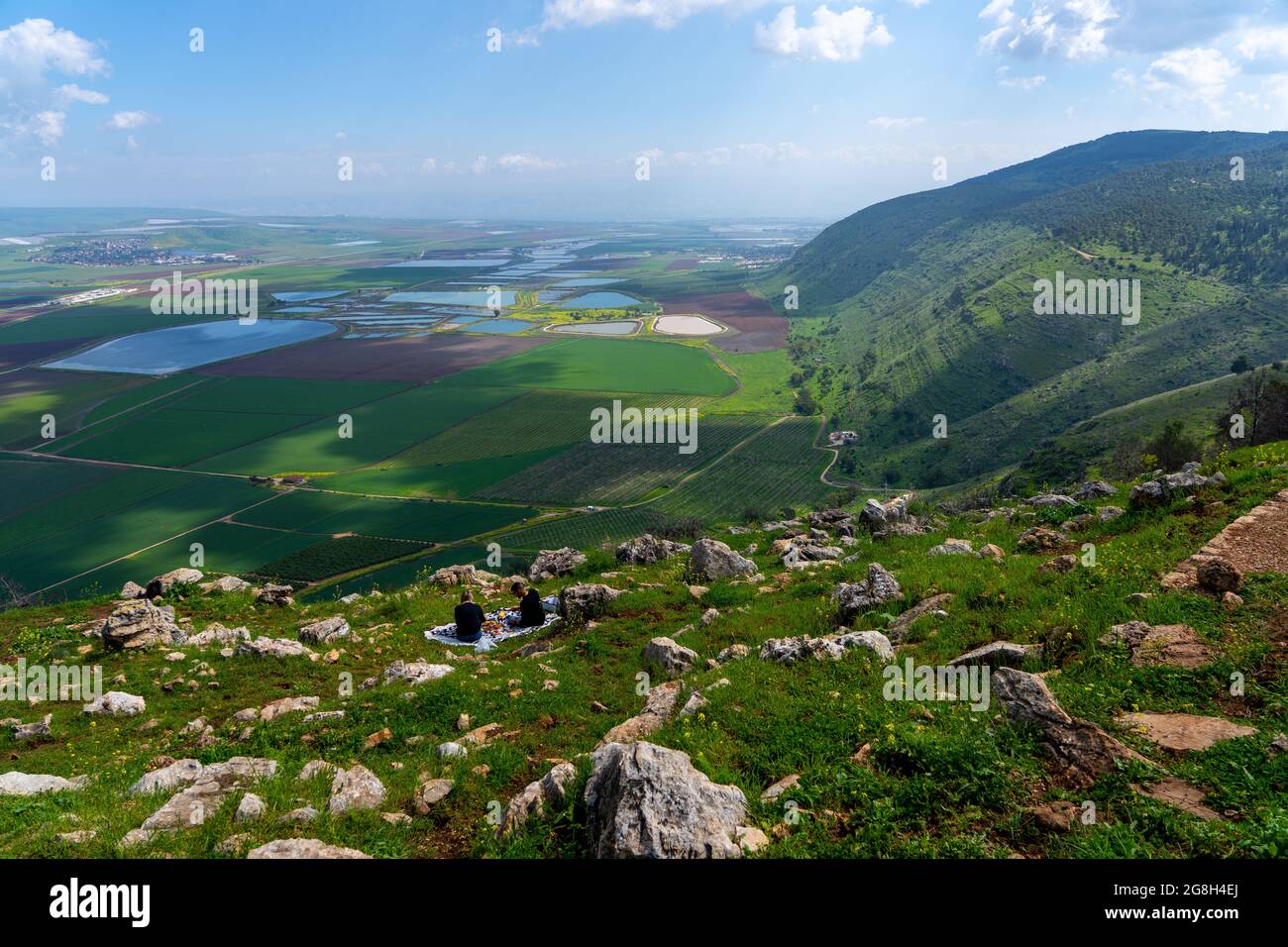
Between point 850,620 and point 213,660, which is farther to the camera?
point 213,660

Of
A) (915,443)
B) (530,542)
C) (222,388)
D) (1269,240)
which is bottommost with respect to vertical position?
(530,542)

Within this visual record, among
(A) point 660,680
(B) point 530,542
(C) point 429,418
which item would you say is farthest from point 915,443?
(A) point 660,680

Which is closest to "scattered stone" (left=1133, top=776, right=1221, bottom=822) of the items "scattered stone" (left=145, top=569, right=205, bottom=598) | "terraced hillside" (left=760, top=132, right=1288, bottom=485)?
"scattered stone" (left=145, top=569, right=205, bottom=598)

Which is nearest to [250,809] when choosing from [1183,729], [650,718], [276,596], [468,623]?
[650,718]

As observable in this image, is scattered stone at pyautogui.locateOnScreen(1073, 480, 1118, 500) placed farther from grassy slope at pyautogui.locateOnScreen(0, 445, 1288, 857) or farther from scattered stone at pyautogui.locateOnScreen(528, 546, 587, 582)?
scattered stone at pyautogui.locateOnScreen(528, 546, 587, 582)

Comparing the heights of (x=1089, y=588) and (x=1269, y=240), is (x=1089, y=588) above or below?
below

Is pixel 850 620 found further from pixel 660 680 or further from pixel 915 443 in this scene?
pixel 915 443

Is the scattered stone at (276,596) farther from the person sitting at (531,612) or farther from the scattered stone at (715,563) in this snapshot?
the scattered stone at (715,563)
